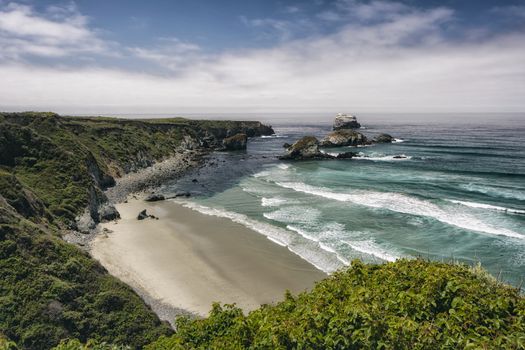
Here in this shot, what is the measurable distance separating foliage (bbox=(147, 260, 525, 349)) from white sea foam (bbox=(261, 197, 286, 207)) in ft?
108

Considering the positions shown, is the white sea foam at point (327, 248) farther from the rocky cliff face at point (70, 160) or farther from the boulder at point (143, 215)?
the rocky cliff face at point (70, 160)

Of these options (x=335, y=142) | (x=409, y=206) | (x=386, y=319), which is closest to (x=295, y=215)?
(x=409, y=206)

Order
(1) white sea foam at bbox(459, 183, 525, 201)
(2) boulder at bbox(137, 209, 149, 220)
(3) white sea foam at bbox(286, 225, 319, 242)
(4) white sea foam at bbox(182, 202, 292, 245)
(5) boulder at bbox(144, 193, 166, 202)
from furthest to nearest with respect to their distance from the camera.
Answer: (5) boulder at bbox(144, 193, 166, 202), (1) white sea foam at bbox(459, 183, 525, 201), (2) boulder at bbox(137, 209, 149, 220), (4) white sea foam at bbox(182, 202, 292, 245), (3) white sea foam at bbox(286, 225, 319, 242)

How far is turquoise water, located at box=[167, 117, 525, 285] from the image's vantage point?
30312 millimetres

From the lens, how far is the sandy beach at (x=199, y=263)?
79.8ft

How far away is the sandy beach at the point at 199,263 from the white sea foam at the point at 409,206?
58.2 feet

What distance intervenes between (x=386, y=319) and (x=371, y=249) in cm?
2206

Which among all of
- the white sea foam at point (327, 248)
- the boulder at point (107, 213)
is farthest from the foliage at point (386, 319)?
the boulder at point (107, 213)

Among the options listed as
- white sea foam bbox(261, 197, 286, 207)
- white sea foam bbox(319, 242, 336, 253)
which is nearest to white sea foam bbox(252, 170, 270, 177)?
white sea foam bbox(261, 197, 286, 207)

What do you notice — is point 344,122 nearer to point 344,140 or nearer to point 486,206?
point 344,140

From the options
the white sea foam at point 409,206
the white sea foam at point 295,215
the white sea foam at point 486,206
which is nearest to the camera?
the white sea foam at point 409,206

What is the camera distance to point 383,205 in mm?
43344

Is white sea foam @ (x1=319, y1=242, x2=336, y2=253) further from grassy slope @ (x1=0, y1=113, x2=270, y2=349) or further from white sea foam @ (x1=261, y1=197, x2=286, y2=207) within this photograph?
grassy slope @ (x1=0, y1=113, x2=270, y2=349)

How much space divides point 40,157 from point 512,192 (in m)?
65.6
